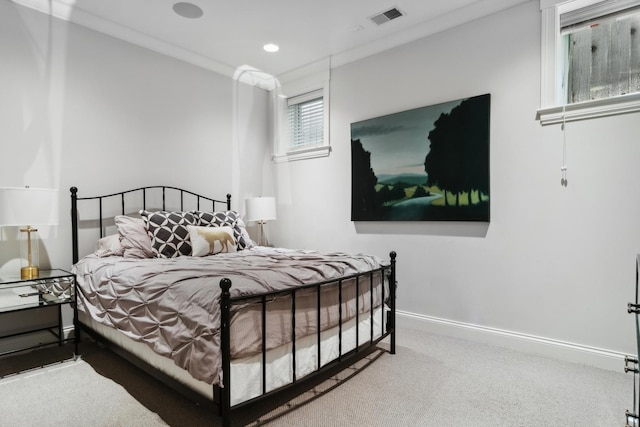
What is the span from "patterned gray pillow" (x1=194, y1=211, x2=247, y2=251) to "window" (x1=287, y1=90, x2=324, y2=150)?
139 centimetres

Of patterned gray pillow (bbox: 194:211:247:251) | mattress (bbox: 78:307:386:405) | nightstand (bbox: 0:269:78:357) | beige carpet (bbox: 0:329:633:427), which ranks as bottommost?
beige carpet (bbox: 0:329:633:427)

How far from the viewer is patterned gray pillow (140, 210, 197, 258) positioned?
2846 mm

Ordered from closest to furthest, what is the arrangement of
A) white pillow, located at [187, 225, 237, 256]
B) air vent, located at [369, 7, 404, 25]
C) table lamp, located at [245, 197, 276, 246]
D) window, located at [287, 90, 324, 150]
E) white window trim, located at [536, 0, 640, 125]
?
white window trim, located at [536, 0, 640, 125] → white pillow, located at [187, 225, 237, 256] → air vent, located at [369, 7, 404, 25] → table lamp, located at [245, 197, 276, 246] → window, located at [287, 90, 324, 150]

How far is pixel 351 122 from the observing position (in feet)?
12.4

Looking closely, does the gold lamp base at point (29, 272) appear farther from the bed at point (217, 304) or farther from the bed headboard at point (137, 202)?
the bed headboard at point (137, 202)

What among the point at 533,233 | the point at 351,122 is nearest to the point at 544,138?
the point at 533,233

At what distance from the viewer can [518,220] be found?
2.80 metres

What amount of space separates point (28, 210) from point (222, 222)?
1378 millimetres

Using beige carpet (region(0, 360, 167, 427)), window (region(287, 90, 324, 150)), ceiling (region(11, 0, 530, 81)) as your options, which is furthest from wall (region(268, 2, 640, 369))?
beige carpet (region(0, 360, 167, 427))

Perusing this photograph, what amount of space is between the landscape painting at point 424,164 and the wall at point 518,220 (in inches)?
3.7

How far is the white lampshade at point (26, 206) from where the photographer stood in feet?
7.68

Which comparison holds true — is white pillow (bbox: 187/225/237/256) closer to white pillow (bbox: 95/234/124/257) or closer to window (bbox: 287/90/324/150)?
white pillow (bbox: 95/234/124/257)

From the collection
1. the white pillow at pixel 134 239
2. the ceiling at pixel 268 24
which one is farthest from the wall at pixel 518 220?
the white pillow at pixel 134 239

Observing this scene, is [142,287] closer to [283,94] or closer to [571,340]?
[571,340]
